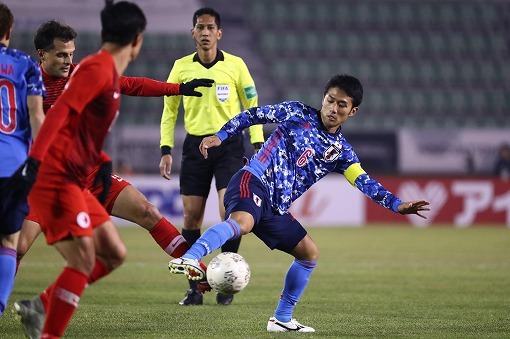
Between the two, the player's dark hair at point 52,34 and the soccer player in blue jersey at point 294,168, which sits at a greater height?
the player's dark hair at point 52,34

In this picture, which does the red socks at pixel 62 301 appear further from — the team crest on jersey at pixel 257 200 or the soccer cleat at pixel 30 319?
the team crest on jersey at pixel 257 200

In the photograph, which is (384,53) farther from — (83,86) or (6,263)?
(83,86)

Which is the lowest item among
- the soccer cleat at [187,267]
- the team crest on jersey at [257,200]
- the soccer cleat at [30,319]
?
the soccer cleat at [30,319]

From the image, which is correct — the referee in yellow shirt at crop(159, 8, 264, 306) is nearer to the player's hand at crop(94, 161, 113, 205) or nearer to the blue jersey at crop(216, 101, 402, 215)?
the blue jersey at crop(216, 101, 402, 215)

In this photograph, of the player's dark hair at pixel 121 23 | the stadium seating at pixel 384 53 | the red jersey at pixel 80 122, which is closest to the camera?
the red jersey at pixel 80 122

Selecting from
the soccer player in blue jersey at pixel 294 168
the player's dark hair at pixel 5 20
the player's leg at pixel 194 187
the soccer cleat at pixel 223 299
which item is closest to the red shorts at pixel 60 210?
the player's dark hair at pixel 5 20

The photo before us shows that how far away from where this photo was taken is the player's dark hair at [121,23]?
4.88 m

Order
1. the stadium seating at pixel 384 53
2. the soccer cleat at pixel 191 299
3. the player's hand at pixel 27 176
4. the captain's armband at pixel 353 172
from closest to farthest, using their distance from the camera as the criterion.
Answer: the player's hand at pixel 27 176 < the captain's armband at pixel 353 172 < the soccer cleat at pixel 191 299 < the stadium seating at pixel 384 53

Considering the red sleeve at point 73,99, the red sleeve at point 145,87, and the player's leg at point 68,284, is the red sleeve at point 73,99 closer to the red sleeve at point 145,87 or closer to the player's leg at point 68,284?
the player's leg at point 68,284

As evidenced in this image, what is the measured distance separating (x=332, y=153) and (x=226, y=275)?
1.33 meters

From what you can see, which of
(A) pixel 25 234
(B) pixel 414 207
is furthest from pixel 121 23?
(A) pixel 25 234

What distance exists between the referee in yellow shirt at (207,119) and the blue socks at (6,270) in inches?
104

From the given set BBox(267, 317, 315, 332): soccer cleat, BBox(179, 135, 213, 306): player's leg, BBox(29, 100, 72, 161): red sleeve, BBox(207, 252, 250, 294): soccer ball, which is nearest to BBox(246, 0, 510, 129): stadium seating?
BBox(179, 135, 213, 306): player's leg

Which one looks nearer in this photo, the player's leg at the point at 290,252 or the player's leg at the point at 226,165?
the player's leg at the point at 290,252
